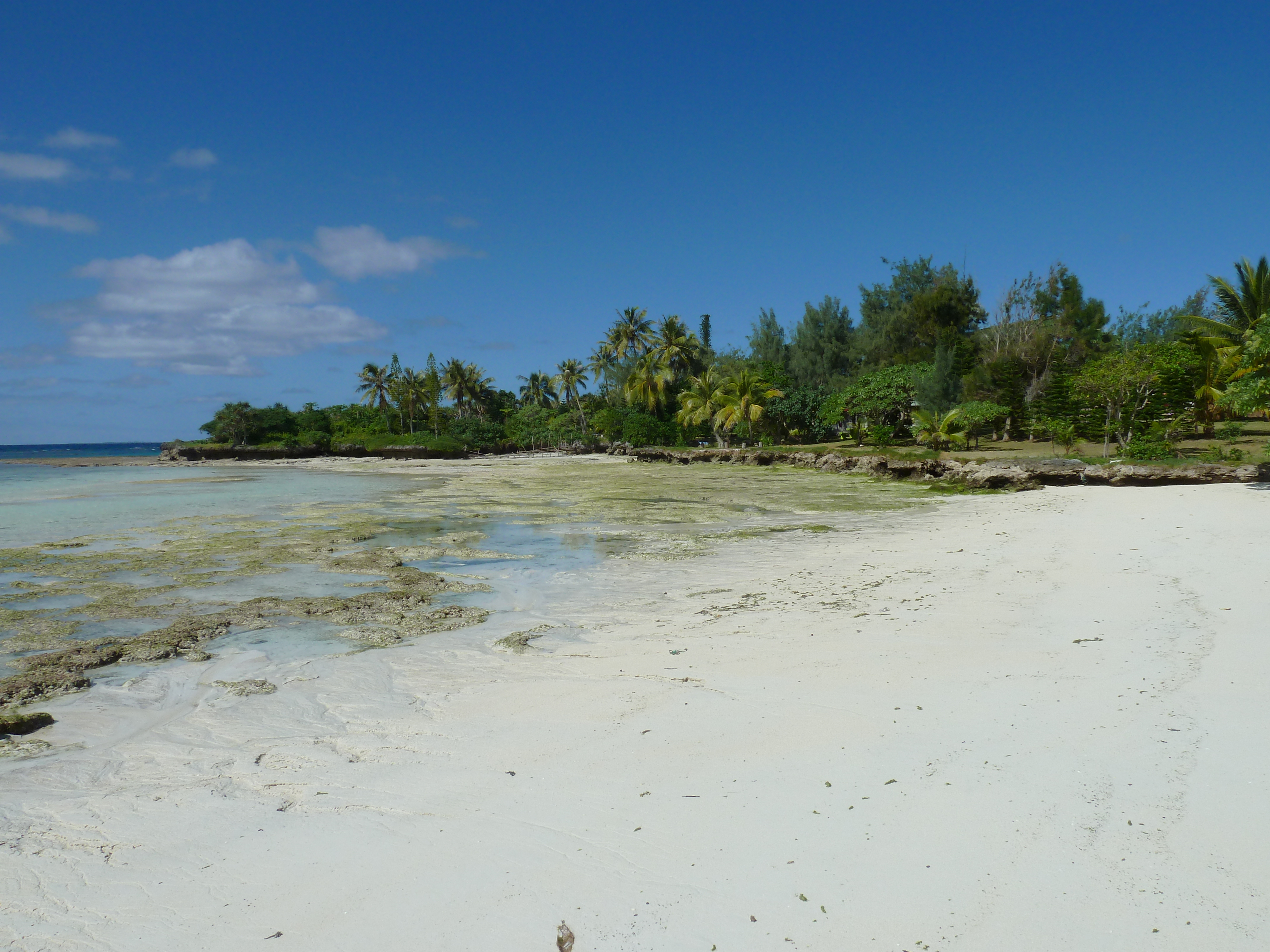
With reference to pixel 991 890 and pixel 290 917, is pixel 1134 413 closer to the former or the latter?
pixel 991 890

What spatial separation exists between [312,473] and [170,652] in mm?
39433

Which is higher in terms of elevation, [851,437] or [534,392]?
[534,392]

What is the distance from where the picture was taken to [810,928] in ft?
7.79

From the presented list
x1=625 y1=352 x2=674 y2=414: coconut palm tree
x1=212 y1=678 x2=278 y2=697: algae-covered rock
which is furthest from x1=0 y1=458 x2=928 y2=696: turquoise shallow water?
x1=625 y1=352 x2=674 y2=414: coconut palm tree

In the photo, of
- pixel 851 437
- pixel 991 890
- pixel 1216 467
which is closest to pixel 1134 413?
pixel 1216 467

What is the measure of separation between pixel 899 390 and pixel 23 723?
126 feet

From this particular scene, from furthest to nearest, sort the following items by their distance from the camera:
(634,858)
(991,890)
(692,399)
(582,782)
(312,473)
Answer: (692,399) → (312,473) → (582,782) → (634,858) → (991,890)

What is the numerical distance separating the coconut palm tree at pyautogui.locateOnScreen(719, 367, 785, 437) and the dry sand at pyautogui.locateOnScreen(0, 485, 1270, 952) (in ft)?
120

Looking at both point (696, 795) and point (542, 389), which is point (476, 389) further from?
point (696, 795)

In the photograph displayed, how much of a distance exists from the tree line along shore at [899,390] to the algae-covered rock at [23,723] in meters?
18.5

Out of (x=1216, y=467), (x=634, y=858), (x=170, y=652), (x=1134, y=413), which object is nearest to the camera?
(x=634, y=858)

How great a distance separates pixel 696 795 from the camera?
326 centimetres

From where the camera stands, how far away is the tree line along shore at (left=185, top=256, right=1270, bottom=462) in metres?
23.8

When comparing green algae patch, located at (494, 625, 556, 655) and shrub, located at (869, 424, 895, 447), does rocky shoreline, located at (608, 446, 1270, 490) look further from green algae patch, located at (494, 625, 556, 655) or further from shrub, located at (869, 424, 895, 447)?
green algae patch, located at (494, 625, 556, 655)
